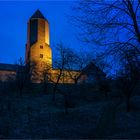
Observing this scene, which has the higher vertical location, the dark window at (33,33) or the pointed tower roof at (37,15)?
the pointed tower roof at (37,15)

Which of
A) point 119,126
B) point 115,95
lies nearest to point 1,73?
point 115,95

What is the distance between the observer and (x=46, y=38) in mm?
86875

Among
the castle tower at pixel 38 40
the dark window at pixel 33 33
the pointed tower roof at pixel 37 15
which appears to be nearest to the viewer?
the castle tower at pixel 38 40

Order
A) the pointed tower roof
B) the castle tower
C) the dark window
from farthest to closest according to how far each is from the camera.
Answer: the pointed tower roof, the dark window, the castle tower

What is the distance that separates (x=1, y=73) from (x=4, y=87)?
32303 mm

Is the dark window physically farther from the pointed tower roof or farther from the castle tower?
the pointed tower roof

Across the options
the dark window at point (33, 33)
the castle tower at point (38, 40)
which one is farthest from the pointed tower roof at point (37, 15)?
the dark window at point (33, 33)

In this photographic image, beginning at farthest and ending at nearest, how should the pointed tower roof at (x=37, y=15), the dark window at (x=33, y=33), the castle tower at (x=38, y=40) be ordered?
1. the pointed tower roof at (x=37, y=15)
2. the dark window at (x=33, y=33)
3. the castle tower at (x=38, y=40)

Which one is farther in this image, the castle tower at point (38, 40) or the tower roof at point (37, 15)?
the tower roof at point (37, 15)

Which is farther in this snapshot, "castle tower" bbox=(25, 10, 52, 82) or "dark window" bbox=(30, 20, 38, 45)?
"dark window" bbox=(30, 20, 38, 45)

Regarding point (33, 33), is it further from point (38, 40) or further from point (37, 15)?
point (37, 15)

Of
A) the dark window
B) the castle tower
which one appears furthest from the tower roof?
the dark window

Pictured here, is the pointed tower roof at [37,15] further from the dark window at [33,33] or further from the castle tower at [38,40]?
the dark window at [33,33]

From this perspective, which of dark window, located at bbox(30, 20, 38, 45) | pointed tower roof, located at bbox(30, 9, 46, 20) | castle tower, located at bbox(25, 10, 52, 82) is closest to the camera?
castle tower, located at bbox(25, 10, 52, 82)
